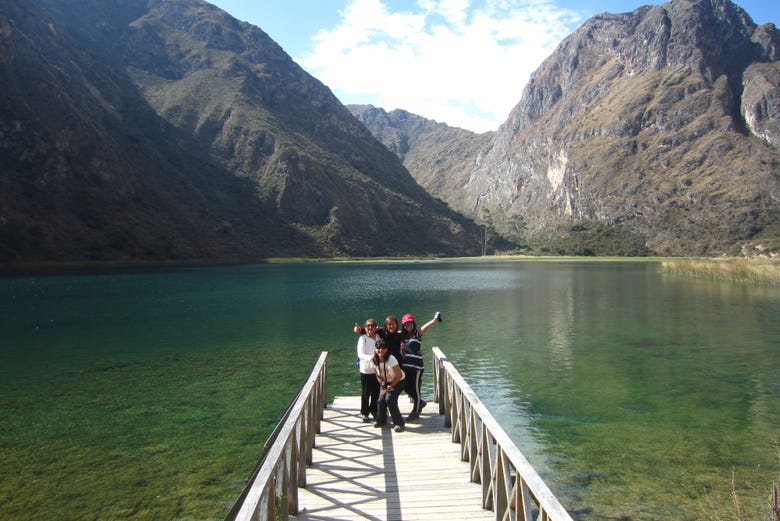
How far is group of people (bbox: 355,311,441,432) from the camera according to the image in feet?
34.1

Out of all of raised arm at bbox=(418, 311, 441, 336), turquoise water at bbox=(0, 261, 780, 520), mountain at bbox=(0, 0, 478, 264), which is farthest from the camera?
mountain at bbox=(0, 0, 478, 264)

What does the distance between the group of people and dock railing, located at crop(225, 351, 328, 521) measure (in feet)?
3.62

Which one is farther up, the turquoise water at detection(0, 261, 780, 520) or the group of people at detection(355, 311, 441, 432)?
the group of people at detection(355, 311, 441, 432)

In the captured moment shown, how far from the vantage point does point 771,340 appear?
2617 centimetres

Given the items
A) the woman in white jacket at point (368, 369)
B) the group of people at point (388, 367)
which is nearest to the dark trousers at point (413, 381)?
the group of people at point (388, 367)

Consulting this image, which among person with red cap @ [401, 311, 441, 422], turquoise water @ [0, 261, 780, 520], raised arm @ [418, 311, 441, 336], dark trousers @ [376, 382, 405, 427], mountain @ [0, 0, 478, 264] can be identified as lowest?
turquoise water @ [0, 261, 780, 520]

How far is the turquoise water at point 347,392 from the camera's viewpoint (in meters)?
10.1

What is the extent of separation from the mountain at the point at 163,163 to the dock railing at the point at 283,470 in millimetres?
89775

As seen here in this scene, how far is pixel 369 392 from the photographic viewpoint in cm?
1116

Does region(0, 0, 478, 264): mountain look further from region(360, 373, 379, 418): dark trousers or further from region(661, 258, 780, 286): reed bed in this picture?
region(360, 373, 379, 418): dark trousers

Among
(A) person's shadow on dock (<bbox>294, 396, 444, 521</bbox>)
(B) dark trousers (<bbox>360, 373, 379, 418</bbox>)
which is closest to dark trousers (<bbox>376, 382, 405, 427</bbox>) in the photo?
(A) person's shadow on dock (<bbox>294, 396, 444, 521</bbox>)

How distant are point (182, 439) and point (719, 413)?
13.9 metres

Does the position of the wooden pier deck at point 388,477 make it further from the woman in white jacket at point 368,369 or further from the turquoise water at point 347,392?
the turquoise water at point 347,392

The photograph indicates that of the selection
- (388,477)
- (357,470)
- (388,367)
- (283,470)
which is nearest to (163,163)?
(388,367)
